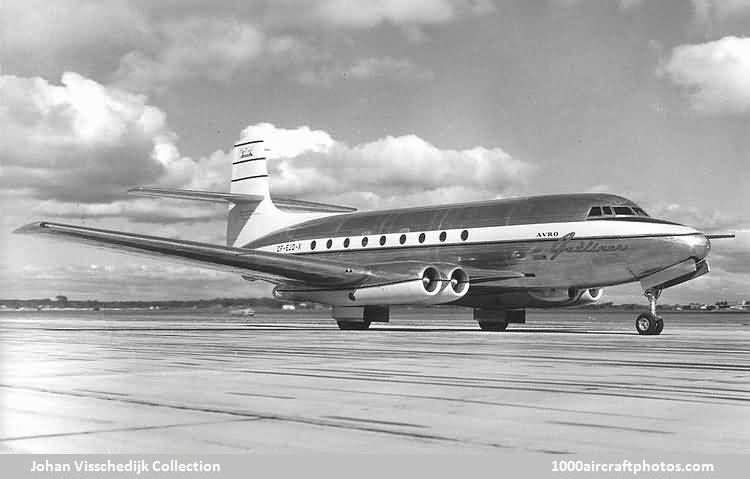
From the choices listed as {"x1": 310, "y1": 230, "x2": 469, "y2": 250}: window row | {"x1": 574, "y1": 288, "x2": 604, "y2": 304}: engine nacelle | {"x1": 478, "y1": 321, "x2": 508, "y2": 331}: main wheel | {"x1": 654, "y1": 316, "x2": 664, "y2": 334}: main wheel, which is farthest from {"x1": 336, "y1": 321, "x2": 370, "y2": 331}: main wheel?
Answer: {"x1": 654, "y1": 316, "x2": 664, "y2": 334}: main wheel

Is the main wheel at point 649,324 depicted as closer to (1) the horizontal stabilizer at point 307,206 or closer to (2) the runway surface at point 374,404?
(2) the runway surface at point 374,404

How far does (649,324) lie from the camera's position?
81.1ft

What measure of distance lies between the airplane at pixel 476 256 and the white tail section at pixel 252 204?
4.72 metres

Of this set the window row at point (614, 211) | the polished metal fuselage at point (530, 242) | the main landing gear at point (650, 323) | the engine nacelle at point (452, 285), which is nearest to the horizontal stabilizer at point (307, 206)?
the polished metal fuselage at point (530, 242)

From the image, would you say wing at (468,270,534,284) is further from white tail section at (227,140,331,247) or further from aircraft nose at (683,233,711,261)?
white tail section at (227,140,331,247)

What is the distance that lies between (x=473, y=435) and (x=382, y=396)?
2.48 metres

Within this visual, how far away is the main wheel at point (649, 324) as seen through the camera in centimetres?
2470

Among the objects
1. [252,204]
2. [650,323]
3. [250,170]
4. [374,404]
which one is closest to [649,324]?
[650,323]

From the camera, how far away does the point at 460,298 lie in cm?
2872

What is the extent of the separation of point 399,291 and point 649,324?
26.2 ft

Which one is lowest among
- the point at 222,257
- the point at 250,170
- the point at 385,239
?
the point at 222,257

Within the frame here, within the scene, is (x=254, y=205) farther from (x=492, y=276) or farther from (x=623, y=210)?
(x=623, y=210)

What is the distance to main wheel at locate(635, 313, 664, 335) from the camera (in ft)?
81.0

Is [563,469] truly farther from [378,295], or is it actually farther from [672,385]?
[378,295]
